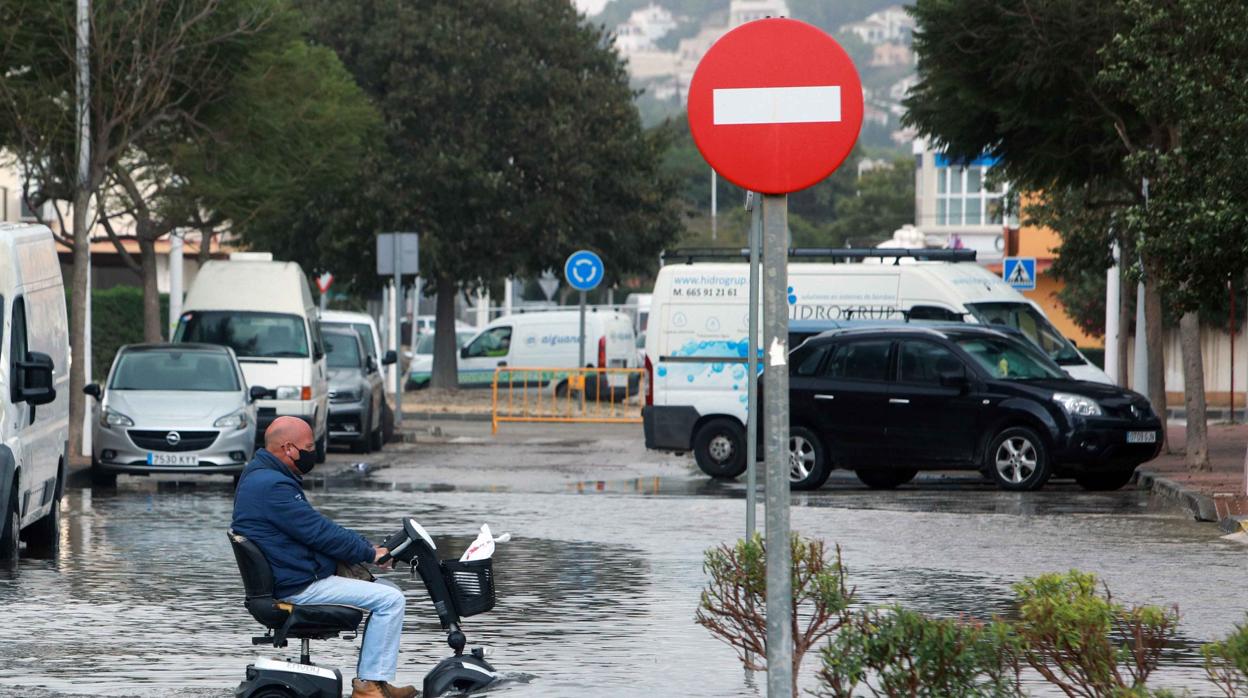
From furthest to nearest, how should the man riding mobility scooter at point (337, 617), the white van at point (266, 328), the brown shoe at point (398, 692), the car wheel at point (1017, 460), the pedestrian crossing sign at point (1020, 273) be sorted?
the pedestrian crossing sign at point (1020, 273)
the white van at point (266, 328)
the car wheel at point (1017, 460)
the brown shoe at point (398, 692)
the man riding mobility scooter at point (337, 617)

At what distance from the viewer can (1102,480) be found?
22.2 m

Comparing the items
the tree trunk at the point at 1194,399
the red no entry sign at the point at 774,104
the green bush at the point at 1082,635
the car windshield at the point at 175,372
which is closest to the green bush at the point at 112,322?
the car windshield at the point at 175,372

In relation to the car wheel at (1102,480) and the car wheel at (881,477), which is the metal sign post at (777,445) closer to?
the car wheel at (1102,480)

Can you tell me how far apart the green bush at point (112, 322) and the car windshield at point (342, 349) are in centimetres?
1483

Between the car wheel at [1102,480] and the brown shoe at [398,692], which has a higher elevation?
the car wheel at [1102,480]

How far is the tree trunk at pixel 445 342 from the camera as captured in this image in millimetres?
46344

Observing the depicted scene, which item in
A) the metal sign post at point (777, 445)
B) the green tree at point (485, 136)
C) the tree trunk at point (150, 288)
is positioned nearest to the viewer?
the metal sign post at point (777, 445)

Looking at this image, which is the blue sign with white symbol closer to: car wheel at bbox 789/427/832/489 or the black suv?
the black suv

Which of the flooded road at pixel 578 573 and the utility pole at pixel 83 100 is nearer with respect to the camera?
the flooded road at pixel 578 573

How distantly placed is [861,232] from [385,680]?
4757 inches

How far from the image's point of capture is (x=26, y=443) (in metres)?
14.6

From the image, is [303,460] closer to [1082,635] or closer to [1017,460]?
[1082,635]

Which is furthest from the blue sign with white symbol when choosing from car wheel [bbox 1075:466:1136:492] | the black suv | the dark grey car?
car wheel [bbox 1075:466:1136:492]

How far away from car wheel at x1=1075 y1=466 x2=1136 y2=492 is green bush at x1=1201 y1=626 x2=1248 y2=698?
50.1 ft
